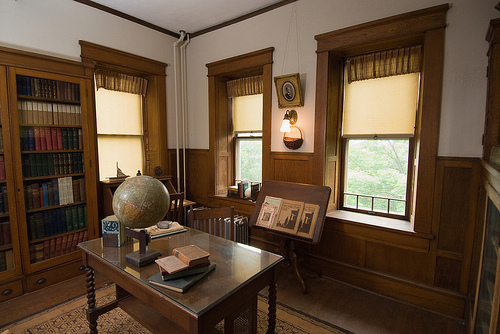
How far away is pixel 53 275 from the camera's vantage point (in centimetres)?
285

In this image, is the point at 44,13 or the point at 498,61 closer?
the point at 498,61

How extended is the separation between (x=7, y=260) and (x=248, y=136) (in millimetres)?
3035

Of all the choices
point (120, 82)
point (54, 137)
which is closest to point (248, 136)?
point (120, 82)

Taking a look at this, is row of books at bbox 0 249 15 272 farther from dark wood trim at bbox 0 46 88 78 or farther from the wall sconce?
the wall sconce

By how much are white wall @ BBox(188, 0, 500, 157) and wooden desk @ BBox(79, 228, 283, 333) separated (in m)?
1.71

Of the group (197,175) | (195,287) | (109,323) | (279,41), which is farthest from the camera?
(197,175)

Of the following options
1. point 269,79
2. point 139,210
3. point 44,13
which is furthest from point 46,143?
point 269,79

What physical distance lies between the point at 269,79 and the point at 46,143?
8.53 ft

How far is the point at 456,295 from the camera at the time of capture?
227cm

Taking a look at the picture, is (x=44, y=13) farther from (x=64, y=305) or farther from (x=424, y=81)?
(x=424, y=81)

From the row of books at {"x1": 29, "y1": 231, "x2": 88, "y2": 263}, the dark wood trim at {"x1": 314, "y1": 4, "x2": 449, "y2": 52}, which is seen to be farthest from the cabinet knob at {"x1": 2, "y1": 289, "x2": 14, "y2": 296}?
the dark wood trim at {"x1": 314, "y1": 4, "x2": 449, "y2": 52}

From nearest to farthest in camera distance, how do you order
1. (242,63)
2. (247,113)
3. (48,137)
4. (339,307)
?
(339,307) → (48,137) → (242,63) → (247,113)

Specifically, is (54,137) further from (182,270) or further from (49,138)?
(182,270)

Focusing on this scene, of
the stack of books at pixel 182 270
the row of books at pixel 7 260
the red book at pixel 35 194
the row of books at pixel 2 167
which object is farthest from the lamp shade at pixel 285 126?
the row of books at pixel 7 260
